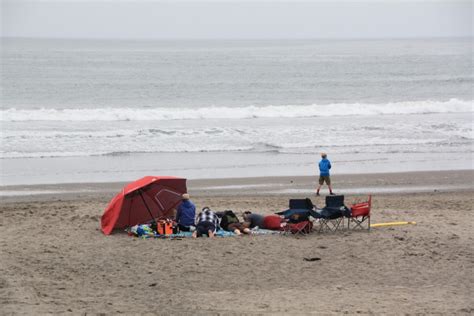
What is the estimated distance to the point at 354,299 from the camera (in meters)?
10.4

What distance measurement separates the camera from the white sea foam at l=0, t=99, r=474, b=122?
3656 centimetres

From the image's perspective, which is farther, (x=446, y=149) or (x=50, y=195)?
(x=446, y=149)

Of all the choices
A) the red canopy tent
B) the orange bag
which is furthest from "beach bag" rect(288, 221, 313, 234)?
the red canopy tent

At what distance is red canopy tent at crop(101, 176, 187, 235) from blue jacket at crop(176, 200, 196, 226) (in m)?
0.78

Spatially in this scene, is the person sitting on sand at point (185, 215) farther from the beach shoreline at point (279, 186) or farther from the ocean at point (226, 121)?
the ocean at point (226, 121)

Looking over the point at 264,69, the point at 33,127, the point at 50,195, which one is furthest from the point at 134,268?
the point at 264,69

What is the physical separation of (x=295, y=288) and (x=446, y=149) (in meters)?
17.1

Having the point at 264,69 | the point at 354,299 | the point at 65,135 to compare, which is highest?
the point at 264,69

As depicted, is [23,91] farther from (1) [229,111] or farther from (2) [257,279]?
(2) [257,279]

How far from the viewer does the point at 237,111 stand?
3984 cm

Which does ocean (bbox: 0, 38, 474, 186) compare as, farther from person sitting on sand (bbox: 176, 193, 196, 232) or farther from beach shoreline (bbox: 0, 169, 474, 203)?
person sitting on sand (bbox: 176, 193, 196, 232)

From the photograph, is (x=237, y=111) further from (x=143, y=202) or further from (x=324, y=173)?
(x=143, y=202)

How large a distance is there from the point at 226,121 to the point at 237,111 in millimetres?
4501

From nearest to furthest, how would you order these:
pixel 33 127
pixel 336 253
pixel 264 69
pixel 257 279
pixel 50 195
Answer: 1. pixel 257 279
2. pixel 336 253
3. pixel 50 195
4. pixel 33 127
5. pixel 264 69
